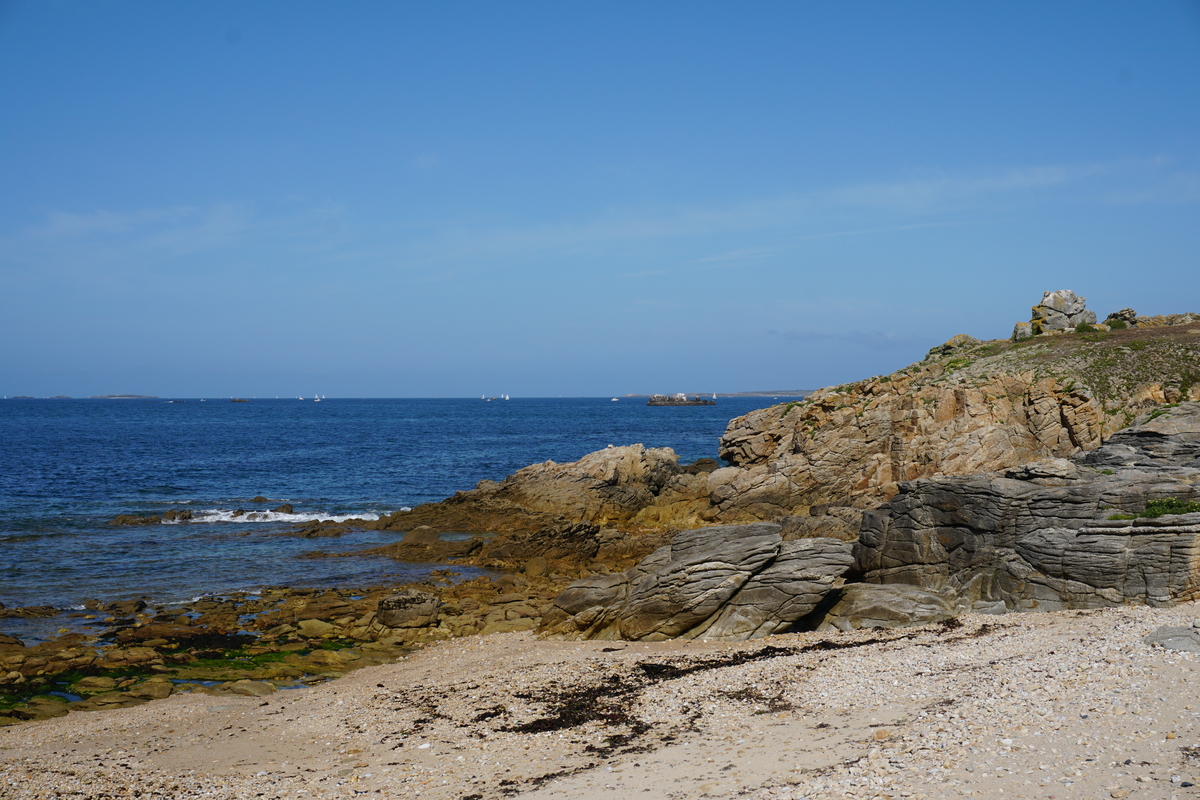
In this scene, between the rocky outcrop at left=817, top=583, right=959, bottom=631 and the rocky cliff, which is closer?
the rocky outcrop at left=817, top=583, right=959, bottom=631

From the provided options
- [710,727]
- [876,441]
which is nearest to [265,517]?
[876,441]

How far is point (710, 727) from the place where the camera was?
497 inches

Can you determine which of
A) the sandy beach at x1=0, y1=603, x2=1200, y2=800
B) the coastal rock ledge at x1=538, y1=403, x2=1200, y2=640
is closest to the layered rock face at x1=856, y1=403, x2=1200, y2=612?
the coastal rock ledge at x1=538, y1=403, x2=1200, y2=640

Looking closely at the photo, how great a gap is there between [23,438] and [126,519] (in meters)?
70.2

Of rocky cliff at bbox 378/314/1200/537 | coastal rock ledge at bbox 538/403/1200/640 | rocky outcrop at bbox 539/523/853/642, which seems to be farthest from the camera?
rocky cliff at bbox 378/314/1200/537

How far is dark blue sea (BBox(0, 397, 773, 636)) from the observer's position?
97.6ft

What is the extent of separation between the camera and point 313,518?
4306cm

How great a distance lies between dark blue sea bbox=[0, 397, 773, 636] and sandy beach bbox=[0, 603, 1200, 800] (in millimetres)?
11778

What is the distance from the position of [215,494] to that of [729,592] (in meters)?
42.1

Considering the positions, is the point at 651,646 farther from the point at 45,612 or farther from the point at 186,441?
the point at 186,441

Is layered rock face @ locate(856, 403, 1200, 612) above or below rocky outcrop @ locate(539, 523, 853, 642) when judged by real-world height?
above

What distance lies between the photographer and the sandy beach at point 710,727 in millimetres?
9305

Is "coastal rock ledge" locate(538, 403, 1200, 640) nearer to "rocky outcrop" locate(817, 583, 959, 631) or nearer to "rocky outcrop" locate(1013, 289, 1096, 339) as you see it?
"rocky outcrop" locate(817, 583, 959, 631)

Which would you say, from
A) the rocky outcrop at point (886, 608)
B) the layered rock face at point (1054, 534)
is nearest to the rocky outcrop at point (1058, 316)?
the layered rock face at point (1054, 534)
